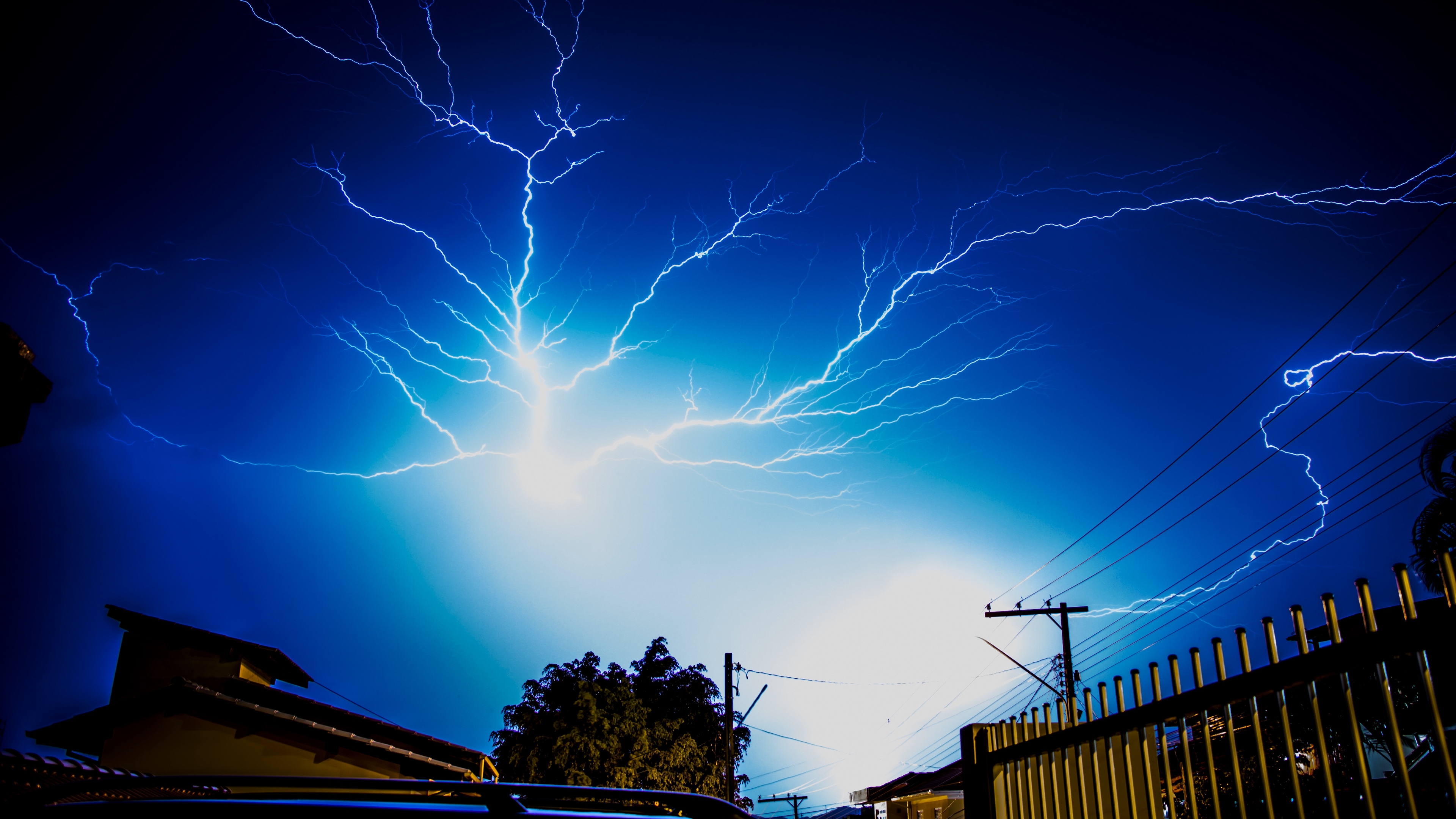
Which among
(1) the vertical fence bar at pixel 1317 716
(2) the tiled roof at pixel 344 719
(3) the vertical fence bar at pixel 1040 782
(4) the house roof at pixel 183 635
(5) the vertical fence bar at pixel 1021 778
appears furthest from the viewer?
(4) the house roof at pixel 183 635

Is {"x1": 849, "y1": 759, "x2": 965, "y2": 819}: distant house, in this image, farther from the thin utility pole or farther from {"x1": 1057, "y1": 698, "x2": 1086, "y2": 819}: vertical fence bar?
{"x1": 1057, "y1": 698, "x2": 1086, "y2": 819}: vertical fence bar

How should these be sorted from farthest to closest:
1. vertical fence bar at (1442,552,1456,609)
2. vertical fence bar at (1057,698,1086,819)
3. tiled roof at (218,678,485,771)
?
tiled roof at (218,678,485,771)
vertical fence bar at (1057,698,1086,819)
vertical fence bar at (1442,552,1456,609)

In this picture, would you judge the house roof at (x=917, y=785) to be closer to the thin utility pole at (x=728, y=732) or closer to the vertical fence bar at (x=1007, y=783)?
the thin utility pole at (x=728, y=732)

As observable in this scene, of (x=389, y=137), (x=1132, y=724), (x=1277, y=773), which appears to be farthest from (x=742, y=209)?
(x=1132, y=724)

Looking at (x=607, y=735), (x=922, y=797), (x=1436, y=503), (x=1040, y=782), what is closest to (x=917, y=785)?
(x=922, y=797)

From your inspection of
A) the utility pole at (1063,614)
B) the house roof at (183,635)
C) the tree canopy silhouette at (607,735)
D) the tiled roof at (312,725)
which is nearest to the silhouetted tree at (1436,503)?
the utility pole at (1063,614)

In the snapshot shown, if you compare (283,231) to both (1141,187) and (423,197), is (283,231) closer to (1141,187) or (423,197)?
(423,197)

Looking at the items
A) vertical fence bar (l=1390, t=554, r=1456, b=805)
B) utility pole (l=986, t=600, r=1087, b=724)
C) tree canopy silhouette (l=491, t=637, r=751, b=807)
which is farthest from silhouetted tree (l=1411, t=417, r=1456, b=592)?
tree canopy silhouette (l=491, t=637, r=751, b=807)
